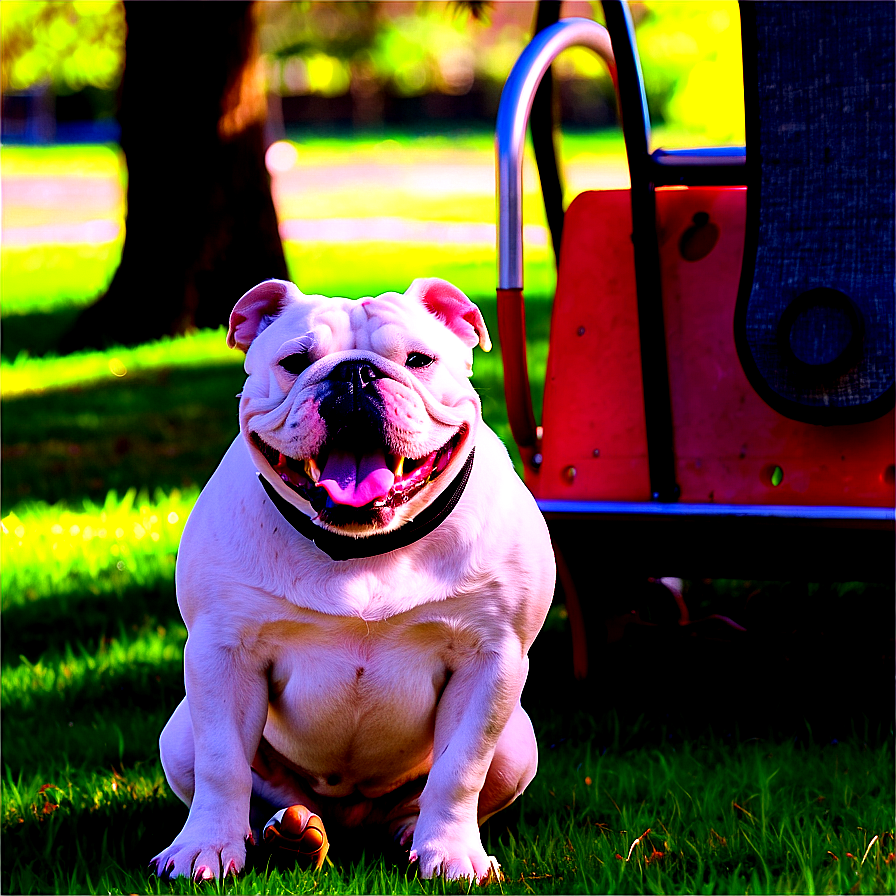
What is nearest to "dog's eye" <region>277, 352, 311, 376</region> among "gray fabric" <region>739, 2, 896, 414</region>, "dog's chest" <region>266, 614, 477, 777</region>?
"dog's chest" <region>266, 614, 477, 777</region>

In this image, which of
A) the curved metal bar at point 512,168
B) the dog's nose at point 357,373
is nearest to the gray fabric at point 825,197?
the curved metal bar at point 512,168

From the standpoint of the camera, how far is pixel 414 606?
2.44m

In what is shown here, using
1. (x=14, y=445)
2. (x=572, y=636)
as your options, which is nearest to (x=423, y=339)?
(x=572, y=636)

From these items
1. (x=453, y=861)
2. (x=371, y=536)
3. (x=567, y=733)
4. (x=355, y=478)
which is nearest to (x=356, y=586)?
(x=371, y=536)

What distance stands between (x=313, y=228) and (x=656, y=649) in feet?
47.0

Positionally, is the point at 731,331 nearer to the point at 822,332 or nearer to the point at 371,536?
the point at 822,332

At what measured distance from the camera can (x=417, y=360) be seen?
2.50m

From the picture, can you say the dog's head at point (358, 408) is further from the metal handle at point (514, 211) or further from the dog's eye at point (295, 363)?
the metal handle at point (514, 211)

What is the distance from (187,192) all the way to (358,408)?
765 cm

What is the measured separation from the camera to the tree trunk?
31.1 ft

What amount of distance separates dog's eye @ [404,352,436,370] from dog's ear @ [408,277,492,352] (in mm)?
168

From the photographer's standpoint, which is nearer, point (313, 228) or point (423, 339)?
point (423, 339)

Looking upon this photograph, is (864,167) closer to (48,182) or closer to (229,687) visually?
(229,687)

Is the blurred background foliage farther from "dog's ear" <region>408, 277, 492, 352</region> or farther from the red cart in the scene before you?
"dog's ear" <region>408, 277, 492, 352</region>
